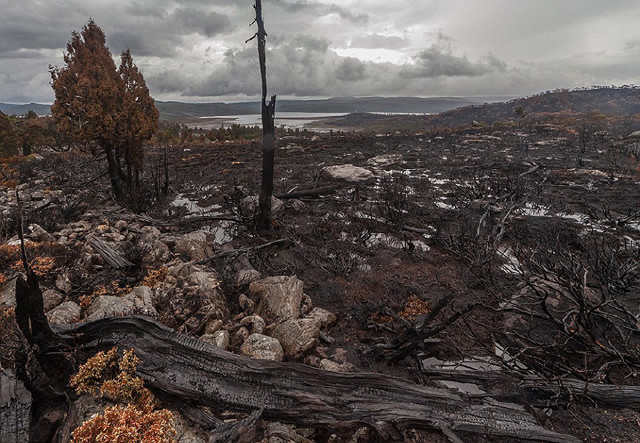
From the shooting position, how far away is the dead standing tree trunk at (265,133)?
8.91 meters

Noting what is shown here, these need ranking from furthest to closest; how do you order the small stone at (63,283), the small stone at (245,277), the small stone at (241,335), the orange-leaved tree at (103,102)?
the orange-leaved tree at (103,102)
the small stone at (245,277)
the small stone at (63,283)
the small stone at (241,335)

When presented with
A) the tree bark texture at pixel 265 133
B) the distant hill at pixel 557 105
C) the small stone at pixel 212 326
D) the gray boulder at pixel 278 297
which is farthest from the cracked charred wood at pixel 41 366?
the distant hill at pixel 557 105

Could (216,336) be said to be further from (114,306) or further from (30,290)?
(30,290)

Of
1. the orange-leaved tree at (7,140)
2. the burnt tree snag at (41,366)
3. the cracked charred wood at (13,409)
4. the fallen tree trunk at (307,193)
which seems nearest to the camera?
the cracked charred wood at (13,409)

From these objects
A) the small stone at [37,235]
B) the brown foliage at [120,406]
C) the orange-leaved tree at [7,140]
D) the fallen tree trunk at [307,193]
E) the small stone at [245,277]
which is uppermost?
the orange-leaved tree at [7,140]

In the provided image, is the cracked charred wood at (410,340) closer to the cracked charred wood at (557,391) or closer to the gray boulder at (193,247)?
the cracked charred wood at (557,391)

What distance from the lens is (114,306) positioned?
15.1 feet

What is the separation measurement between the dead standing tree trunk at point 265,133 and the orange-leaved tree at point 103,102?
6156 mm

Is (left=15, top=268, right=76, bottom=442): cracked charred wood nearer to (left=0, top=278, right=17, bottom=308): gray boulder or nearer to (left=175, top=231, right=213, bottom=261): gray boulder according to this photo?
(left=0, top=278, right=17, bottom=308): gray boulder

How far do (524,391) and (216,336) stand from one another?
13.4 feet

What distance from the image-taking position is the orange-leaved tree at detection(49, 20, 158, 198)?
11180 millimetres

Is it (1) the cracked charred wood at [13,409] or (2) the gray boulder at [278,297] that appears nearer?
(1) the cracked charred wood at [13,409]

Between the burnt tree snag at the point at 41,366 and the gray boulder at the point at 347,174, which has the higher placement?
the gray boulder at the point at 347,174

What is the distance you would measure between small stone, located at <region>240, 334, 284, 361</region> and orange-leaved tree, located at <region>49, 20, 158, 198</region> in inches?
425
